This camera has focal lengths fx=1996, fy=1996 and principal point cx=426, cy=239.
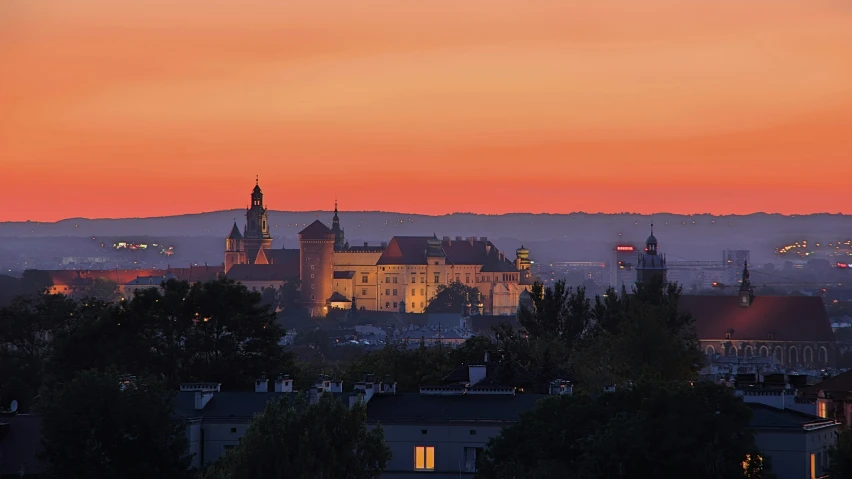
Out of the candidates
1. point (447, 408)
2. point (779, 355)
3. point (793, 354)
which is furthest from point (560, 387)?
point (793, 354)

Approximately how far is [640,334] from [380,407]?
1143 inches

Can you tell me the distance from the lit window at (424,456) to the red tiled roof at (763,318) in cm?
13082

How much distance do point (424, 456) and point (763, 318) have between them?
5380 inches

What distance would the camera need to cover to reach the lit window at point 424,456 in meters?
56.4

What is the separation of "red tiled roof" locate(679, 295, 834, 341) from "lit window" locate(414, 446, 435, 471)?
5151 inches

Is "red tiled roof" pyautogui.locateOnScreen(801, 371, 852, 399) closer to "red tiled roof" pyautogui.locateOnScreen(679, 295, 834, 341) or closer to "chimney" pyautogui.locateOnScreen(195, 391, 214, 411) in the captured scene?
"chimney" pyautogui.locateOnScreen(195, 391, 214, 411)

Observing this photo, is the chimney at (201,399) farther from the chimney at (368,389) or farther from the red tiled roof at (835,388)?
the red tiled roof at (835,388)

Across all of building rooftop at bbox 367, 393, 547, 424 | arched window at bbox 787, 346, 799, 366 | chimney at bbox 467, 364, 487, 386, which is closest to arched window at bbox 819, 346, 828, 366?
arched window at bbox 787, 346, 799, 366

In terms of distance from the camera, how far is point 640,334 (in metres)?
85.6

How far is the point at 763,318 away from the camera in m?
189

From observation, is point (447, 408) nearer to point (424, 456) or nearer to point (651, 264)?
point (424, 456)

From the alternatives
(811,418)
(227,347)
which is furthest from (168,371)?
A: (811,418)

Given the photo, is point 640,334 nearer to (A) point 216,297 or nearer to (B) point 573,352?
(B) point 573,352

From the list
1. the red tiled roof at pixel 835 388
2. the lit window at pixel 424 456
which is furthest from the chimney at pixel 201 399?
the red tiled roof at pixel 835 388
